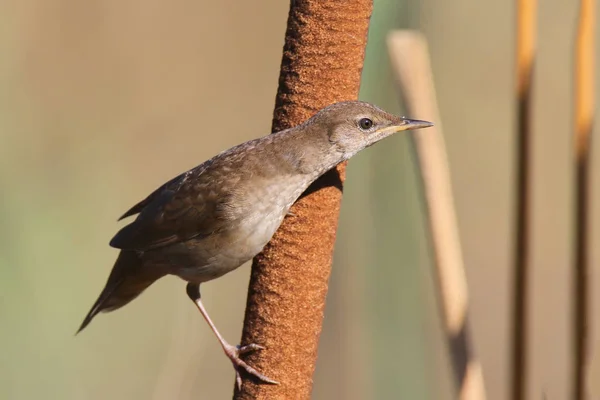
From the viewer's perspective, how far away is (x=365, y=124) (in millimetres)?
2301

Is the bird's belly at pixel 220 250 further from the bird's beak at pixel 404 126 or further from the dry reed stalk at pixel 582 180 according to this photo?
the dry reed stalk at pixel 582 180

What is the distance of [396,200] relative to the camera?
2123 mm

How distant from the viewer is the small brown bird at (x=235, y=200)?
2.20m

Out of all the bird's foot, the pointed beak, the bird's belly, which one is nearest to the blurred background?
the pointed beak

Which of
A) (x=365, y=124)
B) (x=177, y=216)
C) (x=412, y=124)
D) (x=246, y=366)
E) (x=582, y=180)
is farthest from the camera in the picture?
(x=177, y=216)

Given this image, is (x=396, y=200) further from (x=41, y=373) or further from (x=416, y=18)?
(x=41, y=373)

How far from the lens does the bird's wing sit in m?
2.43

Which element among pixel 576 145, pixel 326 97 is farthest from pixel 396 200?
pixel 576 145

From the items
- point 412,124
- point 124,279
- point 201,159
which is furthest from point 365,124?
point 201,159

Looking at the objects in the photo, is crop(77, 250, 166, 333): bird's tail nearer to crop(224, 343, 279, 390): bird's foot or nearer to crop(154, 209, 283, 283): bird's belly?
crop(154, 209, 283, 283): bird's belly

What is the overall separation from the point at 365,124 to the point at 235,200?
16.5 inches

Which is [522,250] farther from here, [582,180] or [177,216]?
[177,216]

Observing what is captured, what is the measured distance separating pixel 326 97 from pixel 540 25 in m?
3.15

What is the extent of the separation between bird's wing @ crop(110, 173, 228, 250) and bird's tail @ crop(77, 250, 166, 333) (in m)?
0.12
